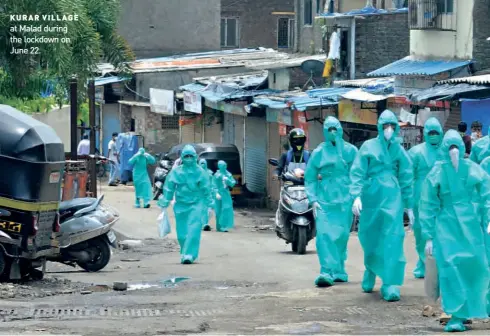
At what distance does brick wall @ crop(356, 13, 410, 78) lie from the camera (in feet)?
89.8

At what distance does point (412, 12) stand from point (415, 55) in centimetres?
89

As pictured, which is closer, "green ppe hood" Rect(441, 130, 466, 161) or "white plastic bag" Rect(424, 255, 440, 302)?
"green ppe hood" Rect(441, 130, 466, 161)

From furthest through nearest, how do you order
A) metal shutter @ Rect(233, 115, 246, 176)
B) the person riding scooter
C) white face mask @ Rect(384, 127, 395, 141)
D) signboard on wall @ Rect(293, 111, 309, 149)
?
metal shutter @ Rect(233, 115, 246, 176) < signboard on wall @ Rect(293, 111, 309, 149) < the person riding scooter < white face mask @ Rect(384, 127, 395, 141)

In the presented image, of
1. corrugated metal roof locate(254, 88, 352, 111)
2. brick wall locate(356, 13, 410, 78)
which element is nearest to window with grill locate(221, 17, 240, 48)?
brick wall locate(356, 13, 410, 78)

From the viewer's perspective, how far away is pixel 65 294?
42.8 ft

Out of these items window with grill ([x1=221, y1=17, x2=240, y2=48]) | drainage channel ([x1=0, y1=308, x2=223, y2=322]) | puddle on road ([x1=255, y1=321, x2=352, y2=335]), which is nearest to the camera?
puddle on road ([x1=255, y1=321, x2=352, y2=335])

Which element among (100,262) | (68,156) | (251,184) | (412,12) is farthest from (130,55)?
(251,184)

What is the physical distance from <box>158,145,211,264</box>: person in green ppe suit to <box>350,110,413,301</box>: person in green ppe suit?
4694 mm

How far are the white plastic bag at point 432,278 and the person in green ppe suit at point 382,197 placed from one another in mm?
1090

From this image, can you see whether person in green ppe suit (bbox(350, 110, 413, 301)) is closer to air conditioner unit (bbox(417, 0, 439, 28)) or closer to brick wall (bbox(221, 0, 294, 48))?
air conditioner unit (bbox(417, 0, 439, 28))

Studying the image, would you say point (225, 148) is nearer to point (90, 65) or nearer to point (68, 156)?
point (68, 156)

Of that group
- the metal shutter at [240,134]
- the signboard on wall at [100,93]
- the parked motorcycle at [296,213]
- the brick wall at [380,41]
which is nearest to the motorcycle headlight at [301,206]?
the parked motorcycle at [296,213]

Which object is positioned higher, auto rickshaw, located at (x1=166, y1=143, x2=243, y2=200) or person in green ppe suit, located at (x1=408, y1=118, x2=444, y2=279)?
person in green ppe suit, located at (x1=408, y1=118, x2=444, y2=279)

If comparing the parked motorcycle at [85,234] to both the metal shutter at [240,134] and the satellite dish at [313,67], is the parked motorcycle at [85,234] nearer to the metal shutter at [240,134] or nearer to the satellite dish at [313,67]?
the satellite dish at [313,67]
